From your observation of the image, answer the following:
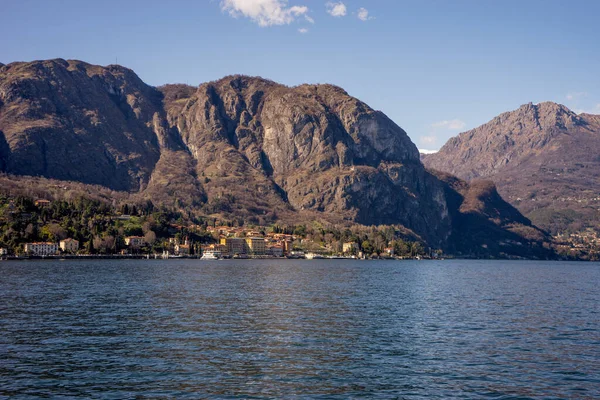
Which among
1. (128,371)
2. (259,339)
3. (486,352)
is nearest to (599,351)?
(486,352)

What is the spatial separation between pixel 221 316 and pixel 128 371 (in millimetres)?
30039

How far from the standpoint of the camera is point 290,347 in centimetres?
5922

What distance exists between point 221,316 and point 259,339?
16797 mm

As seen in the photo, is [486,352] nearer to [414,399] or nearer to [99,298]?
[414,399]

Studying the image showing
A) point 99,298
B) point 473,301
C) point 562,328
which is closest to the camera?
point 562,328

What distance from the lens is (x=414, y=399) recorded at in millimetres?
43062

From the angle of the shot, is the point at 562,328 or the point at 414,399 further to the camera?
the point at 562,328

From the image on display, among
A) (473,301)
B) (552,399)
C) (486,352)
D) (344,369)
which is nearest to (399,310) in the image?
(473,301)

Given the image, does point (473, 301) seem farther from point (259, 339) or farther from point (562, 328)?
point (259, 339)

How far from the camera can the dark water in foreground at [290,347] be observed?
45.4 meters

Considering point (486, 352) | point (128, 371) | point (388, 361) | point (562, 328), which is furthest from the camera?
point (562, 328)

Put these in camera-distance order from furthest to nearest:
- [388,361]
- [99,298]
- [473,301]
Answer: [473,301] → [99,298] → [388,361]

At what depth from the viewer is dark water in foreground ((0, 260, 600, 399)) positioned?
1788 inches

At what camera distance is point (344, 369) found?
5116cm
